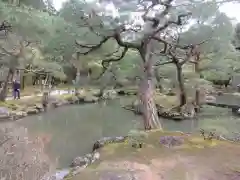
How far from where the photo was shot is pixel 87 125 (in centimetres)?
1229

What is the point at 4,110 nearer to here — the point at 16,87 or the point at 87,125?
the point at 16,87

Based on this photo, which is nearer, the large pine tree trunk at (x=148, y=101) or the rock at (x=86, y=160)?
the rock at (x=86, y=160)

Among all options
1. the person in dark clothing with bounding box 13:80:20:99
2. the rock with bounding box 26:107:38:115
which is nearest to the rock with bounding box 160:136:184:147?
the rock with bounding box 26:107:38:115

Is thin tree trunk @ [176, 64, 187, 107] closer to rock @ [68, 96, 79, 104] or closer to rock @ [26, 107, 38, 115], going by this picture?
rock @ [26, 107, 38, 115]

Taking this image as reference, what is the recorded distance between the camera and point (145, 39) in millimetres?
8492

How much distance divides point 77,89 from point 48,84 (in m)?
2.10

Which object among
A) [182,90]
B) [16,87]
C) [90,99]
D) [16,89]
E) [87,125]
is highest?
[182,90]

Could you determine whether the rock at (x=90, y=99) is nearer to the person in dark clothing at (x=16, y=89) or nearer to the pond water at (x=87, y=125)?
the pond water at (x=87, y=125)

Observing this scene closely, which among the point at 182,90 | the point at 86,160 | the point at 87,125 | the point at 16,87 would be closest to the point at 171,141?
the point at 86,160

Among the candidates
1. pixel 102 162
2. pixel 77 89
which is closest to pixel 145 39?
pixel 102 162

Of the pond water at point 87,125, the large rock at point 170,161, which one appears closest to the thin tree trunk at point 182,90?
the pond water at point 87,125

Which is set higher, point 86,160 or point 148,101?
point 148,101

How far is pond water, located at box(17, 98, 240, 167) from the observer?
340 inches

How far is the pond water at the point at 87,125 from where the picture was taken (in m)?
8.65
